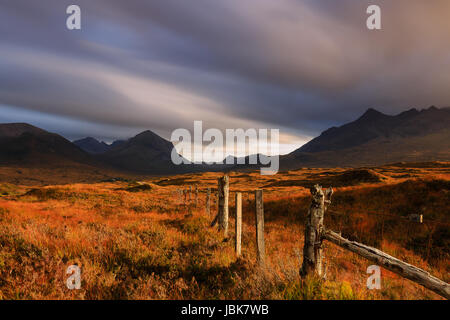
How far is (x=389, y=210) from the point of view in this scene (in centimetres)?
1246

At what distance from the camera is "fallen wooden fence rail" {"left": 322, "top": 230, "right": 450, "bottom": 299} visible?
2.44 metres

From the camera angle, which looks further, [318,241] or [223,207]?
[223,207]

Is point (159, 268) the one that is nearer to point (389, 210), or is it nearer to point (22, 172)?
point (389, 210)

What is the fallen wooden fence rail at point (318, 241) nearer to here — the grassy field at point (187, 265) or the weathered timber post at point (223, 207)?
the grassy field at point (187, 265)

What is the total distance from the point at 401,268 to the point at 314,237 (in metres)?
1.14

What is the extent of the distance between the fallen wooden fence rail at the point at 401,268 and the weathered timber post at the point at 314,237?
0.45 feet

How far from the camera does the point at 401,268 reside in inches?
110

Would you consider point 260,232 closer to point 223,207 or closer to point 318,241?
point 318,241

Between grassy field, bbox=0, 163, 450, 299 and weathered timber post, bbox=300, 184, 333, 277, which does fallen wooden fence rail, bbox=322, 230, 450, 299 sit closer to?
weathered timber post, bbox=300, 184, 333, 277

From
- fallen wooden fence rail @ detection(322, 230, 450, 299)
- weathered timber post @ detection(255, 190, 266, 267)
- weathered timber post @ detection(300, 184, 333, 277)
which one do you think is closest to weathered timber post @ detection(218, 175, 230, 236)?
weathered timber post @ detection(255, 190, 266, 267)

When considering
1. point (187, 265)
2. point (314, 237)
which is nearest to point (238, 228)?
point (187, 265)

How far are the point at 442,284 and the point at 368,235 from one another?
27.8 ft

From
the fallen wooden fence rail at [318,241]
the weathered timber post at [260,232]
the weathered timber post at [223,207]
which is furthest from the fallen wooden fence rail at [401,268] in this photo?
the weathered timber post at [223,207]
